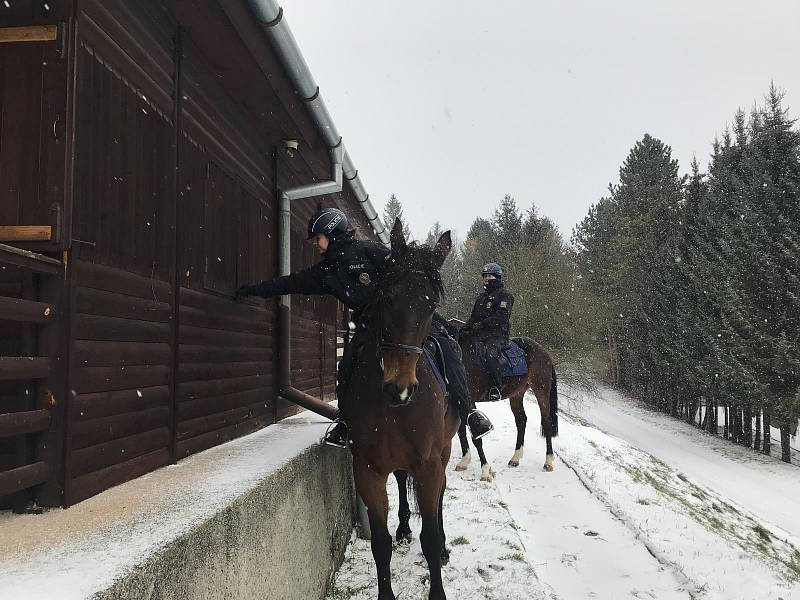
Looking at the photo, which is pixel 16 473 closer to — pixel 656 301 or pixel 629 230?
pixel 656 301

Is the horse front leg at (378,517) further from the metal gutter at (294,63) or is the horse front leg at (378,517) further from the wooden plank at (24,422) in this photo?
the metal gutter at (294,63)

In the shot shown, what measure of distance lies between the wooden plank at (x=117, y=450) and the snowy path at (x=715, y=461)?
44.4 ft

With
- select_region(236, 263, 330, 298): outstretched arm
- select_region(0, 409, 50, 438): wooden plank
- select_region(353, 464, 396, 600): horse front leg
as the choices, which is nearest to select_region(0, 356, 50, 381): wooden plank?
select_region(0, 409, 50, 438): wooden plank

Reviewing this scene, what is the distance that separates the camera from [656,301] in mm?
34531

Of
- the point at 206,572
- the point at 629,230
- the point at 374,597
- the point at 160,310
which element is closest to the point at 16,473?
the point at 206,572

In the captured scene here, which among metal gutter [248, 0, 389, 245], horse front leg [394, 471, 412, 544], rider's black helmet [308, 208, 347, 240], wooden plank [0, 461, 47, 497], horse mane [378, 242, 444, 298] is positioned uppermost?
metal gutter [248, 0, 389, 245]

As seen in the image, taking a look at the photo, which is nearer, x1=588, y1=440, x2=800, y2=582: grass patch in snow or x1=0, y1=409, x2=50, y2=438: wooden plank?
x1=0, y1=409, x2=50, y2=438: wooden plank

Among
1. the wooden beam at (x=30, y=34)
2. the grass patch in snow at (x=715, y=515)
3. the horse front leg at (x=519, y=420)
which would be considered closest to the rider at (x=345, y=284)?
the wooden beam at (x=30, y=34)

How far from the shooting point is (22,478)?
2250 millimetres

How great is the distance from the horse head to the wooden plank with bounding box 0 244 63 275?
1775mm

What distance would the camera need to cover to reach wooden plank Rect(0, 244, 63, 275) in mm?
2098

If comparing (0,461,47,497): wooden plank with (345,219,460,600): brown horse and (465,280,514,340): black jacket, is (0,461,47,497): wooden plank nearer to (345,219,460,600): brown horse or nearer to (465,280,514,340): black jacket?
(345,219,460,600): brown horse

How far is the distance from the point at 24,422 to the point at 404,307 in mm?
1998

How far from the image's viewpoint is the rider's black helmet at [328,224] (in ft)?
14.9
